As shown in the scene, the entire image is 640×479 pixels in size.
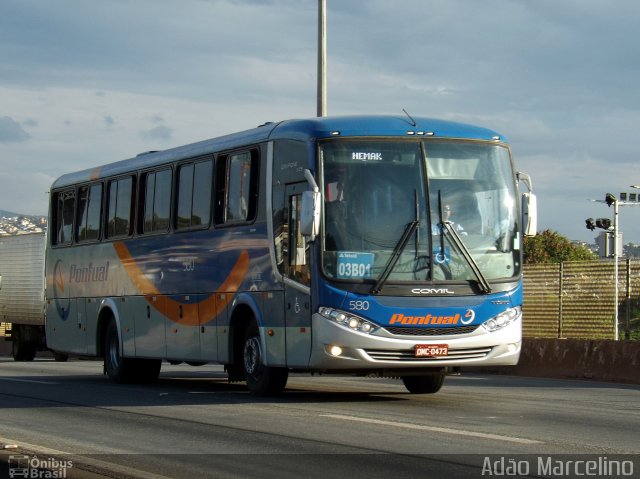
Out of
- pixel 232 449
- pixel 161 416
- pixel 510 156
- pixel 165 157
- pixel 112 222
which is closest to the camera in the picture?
pixel 232 449

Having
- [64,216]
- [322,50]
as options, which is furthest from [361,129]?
[322,50]

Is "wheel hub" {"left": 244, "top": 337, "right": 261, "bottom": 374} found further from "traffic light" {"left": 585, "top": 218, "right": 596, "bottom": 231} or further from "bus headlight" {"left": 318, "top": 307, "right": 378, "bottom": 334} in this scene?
"traffic light" {"left": 585, "top": 218, "right": 596, "bottom": 231}

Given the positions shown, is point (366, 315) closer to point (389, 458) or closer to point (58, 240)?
point (389, 458)

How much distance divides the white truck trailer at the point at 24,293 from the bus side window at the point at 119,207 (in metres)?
14.7

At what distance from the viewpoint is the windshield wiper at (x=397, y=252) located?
1550 cm

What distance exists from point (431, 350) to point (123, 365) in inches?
311

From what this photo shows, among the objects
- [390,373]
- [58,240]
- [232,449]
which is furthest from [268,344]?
[58,240]

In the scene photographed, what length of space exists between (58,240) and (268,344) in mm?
9545

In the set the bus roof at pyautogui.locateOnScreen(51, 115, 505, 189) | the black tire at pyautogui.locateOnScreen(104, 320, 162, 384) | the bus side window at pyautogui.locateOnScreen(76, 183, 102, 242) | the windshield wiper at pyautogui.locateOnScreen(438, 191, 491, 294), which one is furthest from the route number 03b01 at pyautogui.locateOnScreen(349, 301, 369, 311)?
the bus side window at pyautogui.locateOnScreen(76, 183, 102, 242)

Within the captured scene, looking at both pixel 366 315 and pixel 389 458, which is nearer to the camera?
pixel 389 458

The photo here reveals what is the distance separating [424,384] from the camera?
59.4ft

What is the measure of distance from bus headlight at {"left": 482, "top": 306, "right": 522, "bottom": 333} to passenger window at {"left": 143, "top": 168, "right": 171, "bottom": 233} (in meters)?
6.19

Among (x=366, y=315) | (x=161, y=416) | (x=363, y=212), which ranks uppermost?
(x=363, y=212)

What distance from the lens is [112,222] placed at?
22.5 m
